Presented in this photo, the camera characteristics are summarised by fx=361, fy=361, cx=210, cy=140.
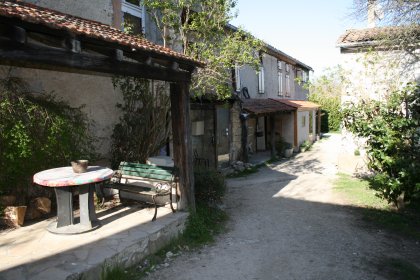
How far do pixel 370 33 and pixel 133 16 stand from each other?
659 centimetres

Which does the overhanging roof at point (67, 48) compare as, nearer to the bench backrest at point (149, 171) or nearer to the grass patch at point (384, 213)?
the bench backrest at point (149, 171)

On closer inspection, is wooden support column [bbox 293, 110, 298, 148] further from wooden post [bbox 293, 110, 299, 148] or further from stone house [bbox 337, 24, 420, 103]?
stone house [bbox 337, 24, 420, 103]

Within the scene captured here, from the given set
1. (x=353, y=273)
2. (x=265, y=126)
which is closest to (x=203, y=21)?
(x=353, y=273)

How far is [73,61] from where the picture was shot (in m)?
4.07

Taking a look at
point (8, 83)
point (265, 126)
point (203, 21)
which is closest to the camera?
point (8, 83)

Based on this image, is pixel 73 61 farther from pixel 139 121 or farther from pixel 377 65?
pixel 377 65

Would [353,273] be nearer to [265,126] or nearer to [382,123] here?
[382,123]

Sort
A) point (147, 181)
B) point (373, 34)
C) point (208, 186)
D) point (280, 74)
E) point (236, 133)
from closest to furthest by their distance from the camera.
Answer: point (147, 181) → point (208, 186) → point (373, 34) → point (236, 133) → point (280, 74)

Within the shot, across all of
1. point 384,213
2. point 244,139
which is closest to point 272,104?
point 244,139

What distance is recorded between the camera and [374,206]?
787cm

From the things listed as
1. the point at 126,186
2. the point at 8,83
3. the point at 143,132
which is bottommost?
the point at 126,186

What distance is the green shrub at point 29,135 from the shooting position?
527 cm

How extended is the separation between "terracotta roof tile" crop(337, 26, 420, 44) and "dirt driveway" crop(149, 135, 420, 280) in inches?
168

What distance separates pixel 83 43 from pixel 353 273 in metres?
4.42
